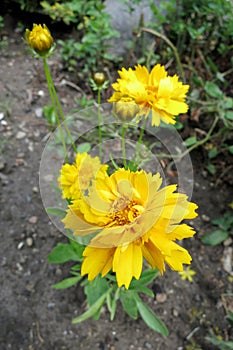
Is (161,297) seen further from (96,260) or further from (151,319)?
(96,260)

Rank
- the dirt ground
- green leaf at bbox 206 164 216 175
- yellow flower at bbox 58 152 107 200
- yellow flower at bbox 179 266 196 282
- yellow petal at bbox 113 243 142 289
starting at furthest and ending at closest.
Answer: green leaf at bbox 206 164 216 175 < yellow flower at bbox 179 266 196 282 < the dirt ground < yellow flower at bbox 58 152 107 200 < yellow petal at bbox 113 243 142 289

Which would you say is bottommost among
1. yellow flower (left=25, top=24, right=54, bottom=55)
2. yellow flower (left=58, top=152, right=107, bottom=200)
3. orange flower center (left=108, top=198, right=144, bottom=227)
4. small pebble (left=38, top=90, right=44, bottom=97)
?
small pebble (left=38, top=90, right=44, bottom=97)

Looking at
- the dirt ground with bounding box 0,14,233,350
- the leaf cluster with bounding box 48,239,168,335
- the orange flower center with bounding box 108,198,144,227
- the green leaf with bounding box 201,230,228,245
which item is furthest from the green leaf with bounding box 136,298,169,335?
the orange flower center with bounding box 108,198,144,227

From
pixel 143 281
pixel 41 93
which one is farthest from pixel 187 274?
pixel 41 93

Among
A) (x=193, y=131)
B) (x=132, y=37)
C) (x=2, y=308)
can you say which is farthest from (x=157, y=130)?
(x=2, y=308)

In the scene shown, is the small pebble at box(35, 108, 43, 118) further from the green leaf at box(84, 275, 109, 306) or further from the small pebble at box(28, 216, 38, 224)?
the green leaf at box(84, 275, 109, 306)

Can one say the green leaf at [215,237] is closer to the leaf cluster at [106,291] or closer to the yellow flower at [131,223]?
the leaf cluster at [106,291]
